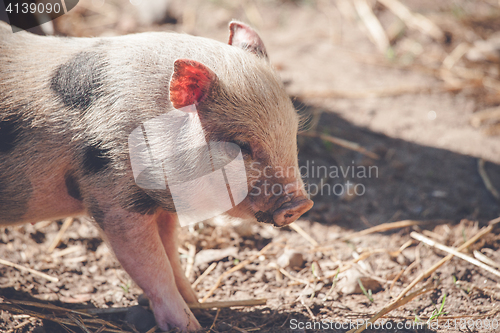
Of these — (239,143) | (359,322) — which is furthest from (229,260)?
(239,143)

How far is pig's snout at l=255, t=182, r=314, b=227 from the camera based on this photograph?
2.23 m

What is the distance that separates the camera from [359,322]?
8.29 feet

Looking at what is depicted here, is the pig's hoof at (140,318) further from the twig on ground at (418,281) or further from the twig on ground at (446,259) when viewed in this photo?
the twig on ground at (446,259)

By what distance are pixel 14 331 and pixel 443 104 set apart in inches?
187

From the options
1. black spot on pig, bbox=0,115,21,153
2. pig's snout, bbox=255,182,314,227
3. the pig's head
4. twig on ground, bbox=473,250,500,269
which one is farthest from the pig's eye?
twig on ground, bbox=473,250,500,269

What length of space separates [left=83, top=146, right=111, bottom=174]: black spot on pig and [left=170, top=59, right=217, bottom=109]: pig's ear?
0.47m

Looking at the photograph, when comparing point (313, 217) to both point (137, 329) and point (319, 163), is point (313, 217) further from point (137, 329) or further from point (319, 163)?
point (137, 329)

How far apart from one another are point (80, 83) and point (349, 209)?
253cm

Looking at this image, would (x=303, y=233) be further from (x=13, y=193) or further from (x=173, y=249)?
(x=13, y=193)

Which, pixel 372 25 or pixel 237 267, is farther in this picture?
pixel 372 25

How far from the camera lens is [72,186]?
2.32 metres

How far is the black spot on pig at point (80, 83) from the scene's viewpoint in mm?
2215

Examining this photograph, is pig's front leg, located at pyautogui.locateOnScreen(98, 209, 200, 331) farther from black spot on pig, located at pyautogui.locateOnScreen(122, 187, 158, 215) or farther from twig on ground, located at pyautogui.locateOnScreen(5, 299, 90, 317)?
twig on ground, located at pyautogui.locateOnScreen(5, 299, 90, 317)

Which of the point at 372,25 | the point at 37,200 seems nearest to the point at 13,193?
the point at 37,200
